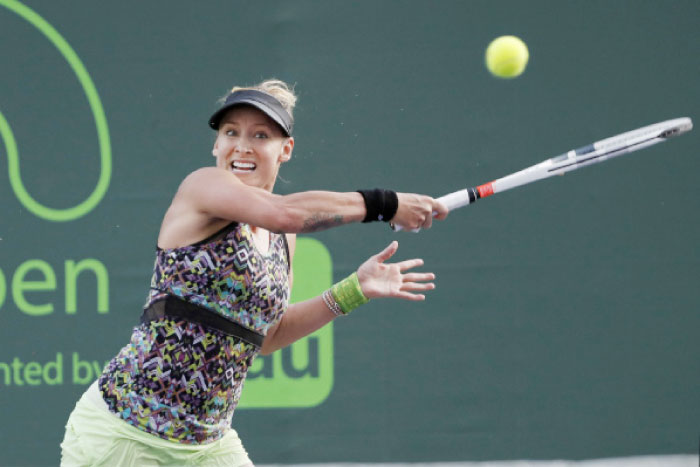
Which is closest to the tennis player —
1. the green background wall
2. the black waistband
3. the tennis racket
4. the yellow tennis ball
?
the black waistband

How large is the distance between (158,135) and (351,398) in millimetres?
1524

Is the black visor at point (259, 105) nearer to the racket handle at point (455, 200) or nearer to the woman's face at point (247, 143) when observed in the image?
the woman's face at point (247, 143)

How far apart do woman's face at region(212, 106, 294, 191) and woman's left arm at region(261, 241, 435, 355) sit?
0.87 feet

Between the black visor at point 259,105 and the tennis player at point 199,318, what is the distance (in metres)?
0.01

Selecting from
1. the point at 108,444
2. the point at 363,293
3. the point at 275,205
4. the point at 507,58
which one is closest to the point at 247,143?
the point at 275,205

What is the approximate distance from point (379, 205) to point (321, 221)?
16 centimetres

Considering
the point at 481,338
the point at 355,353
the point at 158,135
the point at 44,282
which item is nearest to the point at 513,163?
the point at 481,338

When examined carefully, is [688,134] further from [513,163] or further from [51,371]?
[51,371]

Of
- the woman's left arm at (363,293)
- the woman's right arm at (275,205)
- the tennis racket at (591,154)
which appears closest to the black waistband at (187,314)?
the woman's right arm at (275,205)

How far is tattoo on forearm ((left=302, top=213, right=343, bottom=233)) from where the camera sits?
230 cm

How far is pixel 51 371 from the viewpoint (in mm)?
4059

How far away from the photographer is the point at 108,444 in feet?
7.41

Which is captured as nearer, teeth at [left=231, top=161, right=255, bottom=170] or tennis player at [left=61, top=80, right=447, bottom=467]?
tennis player at [left=61, top=80, right=447, bottom=467]

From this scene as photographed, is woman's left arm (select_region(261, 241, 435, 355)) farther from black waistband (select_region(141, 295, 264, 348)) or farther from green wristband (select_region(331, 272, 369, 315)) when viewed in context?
black waistband (select_region(141, 295, 264, 348))
